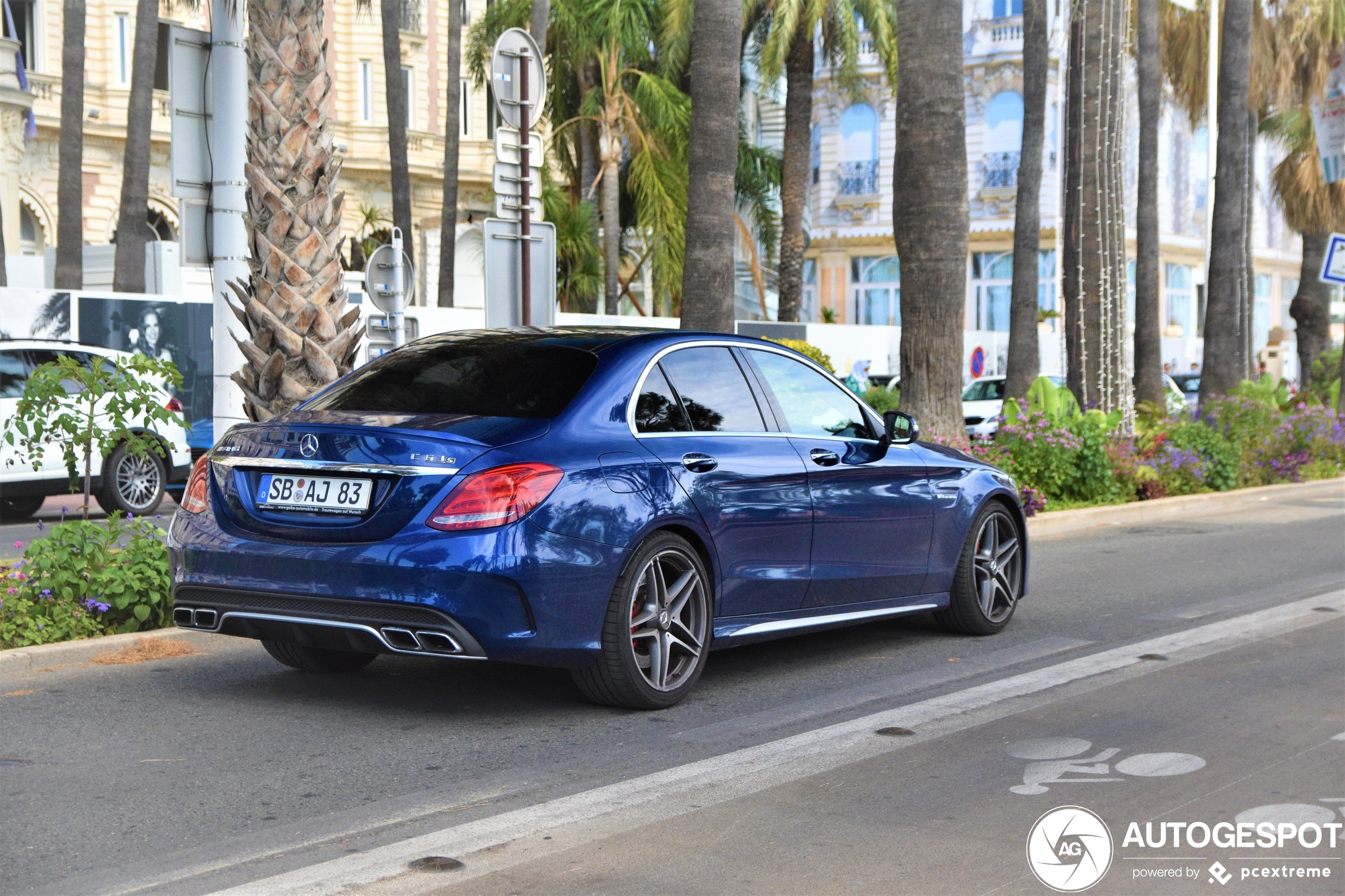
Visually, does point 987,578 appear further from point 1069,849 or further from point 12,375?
point 12,375

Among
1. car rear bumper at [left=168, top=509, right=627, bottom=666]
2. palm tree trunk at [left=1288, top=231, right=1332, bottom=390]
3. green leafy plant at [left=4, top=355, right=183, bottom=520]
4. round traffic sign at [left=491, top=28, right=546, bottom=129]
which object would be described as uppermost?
round traffic sign at [left=491, top=28, right=546, bottom=129]

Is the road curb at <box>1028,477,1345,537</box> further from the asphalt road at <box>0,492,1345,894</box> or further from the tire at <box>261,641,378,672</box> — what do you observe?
the tire at <box>261,641,378,672</box>

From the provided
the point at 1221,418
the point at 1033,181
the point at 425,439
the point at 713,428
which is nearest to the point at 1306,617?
the point at 713,428

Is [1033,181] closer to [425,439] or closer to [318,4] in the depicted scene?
[318,4]

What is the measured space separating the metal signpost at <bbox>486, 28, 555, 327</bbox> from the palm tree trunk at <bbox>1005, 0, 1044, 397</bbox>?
50.1 ft

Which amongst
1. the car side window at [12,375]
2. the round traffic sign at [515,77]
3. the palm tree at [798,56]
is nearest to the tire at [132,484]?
the car side window at [12,375]

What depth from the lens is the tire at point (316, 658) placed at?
22.4 ft

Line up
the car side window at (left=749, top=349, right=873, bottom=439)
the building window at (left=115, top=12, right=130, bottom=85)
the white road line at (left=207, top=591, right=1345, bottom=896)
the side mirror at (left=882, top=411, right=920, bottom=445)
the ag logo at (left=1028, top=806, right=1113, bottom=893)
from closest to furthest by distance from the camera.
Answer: the white road line at (left=207, top=591, right=1345, bottom=896)
the ag logo at (left=1028, top=806, right=1113, bottom=893)
the car side window at (left=749, top=349, right=873, bottom=439)
the side mirror at (left=882, top=411, right=920, bottom=445)
the building window at (left=115, top=12, right=130, bottom=85)

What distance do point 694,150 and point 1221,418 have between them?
8700 millimetres

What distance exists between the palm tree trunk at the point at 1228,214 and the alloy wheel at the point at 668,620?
18740 millimetres

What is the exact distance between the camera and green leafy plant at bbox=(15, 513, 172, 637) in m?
7.54

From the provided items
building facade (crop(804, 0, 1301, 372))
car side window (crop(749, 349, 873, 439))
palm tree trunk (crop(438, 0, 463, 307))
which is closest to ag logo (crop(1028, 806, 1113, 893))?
car side window (crop(749, 349, 873, 439))

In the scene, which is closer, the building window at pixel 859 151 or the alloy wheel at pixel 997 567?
the alloy wheel at pixel 997 567

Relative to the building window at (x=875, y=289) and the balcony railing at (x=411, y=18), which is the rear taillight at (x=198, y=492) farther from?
the building window at (x=875, y=289)
